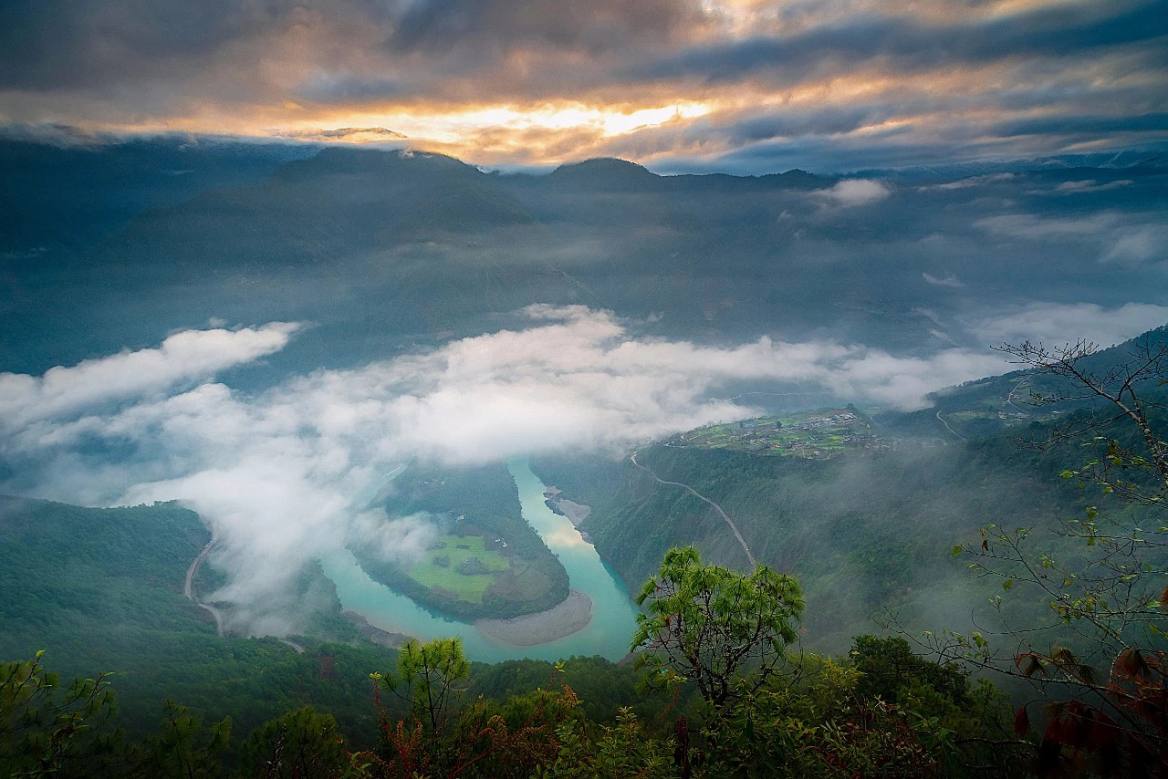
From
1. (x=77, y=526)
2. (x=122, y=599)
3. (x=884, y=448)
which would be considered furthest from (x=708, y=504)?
(x=77, y=526)

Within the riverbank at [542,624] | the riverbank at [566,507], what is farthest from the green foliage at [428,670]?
the riverbank at [566,507]

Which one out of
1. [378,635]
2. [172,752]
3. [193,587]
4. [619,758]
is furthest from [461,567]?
[619,758]

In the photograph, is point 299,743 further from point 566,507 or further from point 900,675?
point 566,507

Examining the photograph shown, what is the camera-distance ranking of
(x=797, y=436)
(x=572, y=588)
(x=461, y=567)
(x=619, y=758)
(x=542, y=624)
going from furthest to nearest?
1. (x=461, y=567)
2. (x=797, y=436)
3. (x=572, y=588)
4. (x=542, y=624)
5. (x=619, y=758)

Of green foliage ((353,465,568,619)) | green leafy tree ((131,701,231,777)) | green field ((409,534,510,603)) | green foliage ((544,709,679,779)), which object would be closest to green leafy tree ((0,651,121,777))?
green leafy tree ((131,701,231,777))

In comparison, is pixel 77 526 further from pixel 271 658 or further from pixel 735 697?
pixel 735 697

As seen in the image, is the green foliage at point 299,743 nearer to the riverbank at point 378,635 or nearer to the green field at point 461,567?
the riverbank at point 378,635

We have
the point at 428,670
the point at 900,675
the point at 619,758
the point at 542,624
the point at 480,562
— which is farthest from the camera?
the point at 480,562
